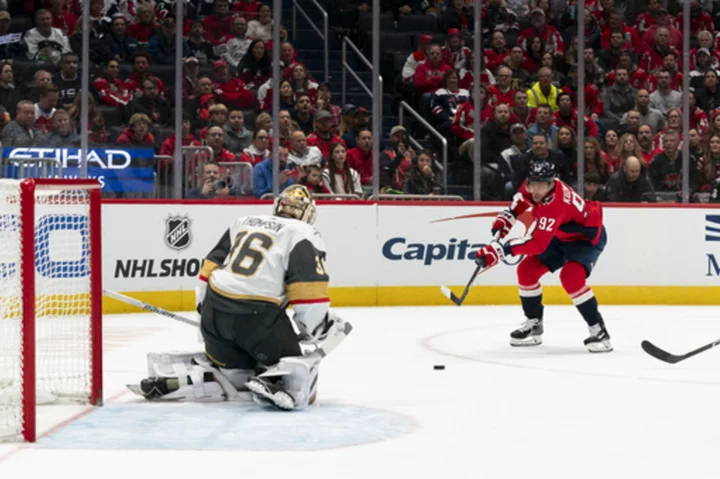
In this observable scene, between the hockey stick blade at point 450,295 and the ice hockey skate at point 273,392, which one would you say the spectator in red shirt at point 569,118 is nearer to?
the hockey stick blade at point 450,295

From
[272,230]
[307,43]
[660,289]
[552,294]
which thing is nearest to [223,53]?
[307,43]

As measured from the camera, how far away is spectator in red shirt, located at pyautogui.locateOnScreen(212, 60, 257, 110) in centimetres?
945

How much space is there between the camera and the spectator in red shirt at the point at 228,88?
31.0 feet

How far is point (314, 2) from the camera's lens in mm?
10789

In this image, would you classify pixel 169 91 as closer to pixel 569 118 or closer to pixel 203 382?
pixel 569 118

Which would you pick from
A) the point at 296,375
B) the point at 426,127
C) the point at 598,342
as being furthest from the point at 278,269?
the point at 426,127

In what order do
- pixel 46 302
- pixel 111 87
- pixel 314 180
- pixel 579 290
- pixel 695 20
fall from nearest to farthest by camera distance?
pixel 46 302
pixel 579 290
pixel 111 87
pixel 314 180
pixel 695 20

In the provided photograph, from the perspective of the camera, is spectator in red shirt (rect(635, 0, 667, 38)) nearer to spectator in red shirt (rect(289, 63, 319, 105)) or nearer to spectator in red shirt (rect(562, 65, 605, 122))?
spectator in red shirt (rect(562, 65, 605, 122))

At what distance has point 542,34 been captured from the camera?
10.7 m

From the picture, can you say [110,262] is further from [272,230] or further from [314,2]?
[272,230]

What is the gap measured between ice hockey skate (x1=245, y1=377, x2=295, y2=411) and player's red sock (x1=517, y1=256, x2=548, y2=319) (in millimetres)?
2883

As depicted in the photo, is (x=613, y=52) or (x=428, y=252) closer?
(x=428, y=252)

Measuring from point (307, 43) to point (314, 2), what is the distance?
472 mm

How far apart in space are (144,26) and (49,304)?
428 cm
